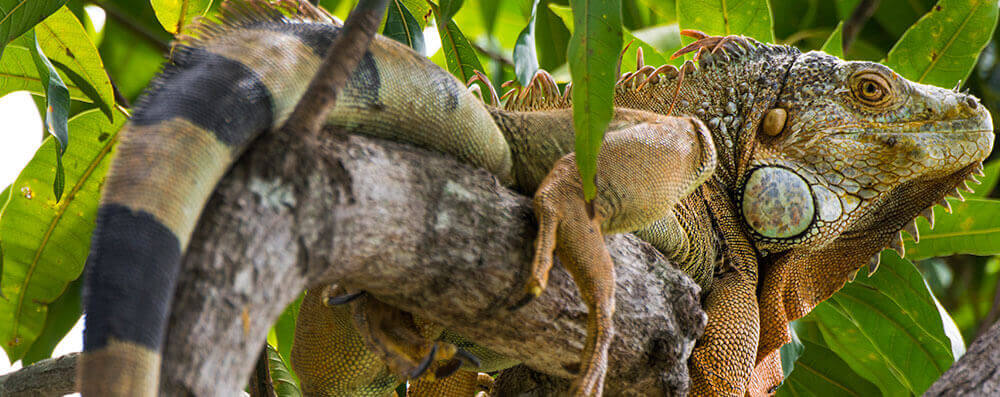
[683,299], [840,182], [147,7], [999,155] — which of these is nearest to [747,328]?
[683,299]

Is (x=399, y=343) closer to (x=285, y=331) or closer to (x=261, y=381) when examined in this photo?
(x=261, y=381)

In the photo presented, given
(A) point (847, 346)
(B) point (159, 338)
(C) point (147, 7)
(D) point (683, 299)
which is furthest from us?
(C) point (147, 7)

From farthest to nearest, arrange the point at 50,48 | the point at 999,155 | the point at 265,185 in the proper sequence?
the point at 999,155
the point at 50,48
the point at 265,185

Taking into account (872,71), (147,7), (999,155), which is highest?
(872,71)

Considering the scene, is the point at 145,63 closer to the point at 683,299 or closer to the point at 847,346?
the point at 683,299

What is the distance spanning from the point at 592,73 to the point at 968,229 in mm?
2313

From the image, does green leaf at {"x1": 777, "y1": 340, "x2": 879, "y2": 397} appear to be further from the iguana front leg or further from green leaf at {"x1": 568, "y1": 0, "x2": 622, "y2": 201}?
green leaf at {"x1": 568, "y1": 0, "x2": 622, "y2": 201}

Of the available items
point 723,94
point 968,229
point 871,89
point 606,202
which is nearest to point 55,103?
point 606,202

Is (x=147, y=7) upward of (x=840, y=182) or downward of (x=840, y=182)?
downward

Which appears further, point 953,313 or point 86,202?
point 953,313

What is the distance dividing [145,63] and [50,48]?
1579 millimetres

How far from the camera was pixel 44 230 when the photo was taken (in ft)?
8.46

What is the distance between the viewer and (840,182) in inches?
88.9

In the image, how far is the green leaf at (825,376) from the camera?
3.27 m
